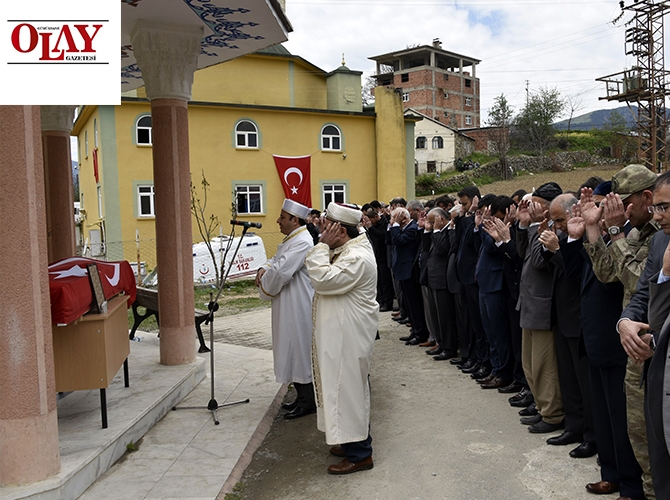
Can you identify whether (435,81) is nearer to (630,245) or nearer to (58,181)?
(58,181)

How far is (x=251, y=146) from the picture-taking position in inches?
949

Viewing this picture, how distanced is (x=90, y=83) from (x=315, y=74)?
85.1 ft

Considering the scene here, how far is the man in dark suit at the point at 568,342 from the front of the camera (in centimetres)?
453

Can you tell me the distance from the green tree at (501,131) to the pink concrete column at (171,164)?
38.8m

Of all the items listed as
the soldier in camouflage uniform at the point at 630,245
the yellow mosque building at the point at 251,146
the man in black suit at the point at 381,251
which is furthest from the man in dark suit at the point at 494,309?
the yellow mosque building at the point at 251,146

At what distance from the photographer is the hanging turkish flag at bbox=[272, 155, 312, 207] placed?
80.4ft

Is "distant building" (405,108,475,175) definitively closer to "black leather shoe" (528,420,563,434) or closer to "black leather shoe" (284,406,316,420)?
"black leather shoe" (284,406,316,420)

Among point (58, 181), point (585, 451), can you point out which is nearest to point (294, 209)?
point (585, 451)

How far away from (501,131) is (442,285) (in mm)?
43608

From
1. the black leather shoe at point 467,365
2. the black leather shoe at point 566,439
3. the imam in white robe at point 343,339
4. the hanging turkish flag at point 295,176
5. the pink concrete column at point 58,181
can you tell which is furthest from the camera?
the hanging turkish flag at point 295,176

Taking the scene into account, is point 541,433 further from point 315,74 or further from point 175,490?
point 315,74

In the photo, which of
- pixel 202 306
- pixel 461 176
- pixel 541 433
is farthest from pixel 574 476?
pixel 461 176

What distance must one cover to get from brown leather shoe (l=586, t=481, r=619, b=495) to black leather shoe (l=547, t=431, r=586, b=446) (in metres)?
0.86

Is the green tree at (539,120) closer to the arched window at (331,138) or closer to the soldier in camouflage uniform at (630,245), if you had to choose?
the arched window at (331,138)
